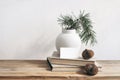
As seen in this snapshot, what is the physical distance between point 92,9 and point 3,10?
592mm

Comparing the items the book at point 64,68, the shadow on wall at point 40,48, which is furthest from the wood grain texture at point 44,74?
the shadow on wall at point 40,48

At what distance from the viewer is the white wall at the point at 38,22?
1402 mm

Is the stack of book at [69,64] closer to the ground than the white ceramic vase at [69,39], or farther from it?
closer to the ground

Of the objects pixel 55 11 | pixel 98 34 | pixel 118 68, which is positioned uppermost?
pixel 55 11

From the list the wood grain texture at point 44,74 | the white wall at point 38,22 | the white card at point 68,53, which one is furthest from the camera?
the white wall at point 38,22

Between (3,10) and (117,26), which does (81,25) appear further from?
(3,10)

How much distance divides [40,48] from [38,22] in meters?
0.18

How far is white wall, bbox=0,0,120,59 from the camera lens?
1.40 meters

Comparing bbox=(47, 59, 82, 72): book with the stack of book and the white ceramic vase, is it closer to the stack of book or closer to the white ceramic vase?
the stack of book

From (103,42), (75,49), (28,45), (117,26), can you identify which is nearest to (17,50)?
(28,45)

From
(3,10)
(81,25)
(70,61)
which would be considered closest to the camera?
(70,61)

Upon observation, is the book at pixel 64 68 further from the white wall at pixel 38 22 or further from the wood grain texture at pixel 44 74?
the white wall at pixel 38 22

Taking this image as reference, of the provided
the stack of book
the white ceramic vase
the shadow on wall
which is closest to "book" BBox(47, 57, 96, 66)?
the stack of book

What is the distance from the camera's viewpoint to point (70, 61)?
104 centimetres
